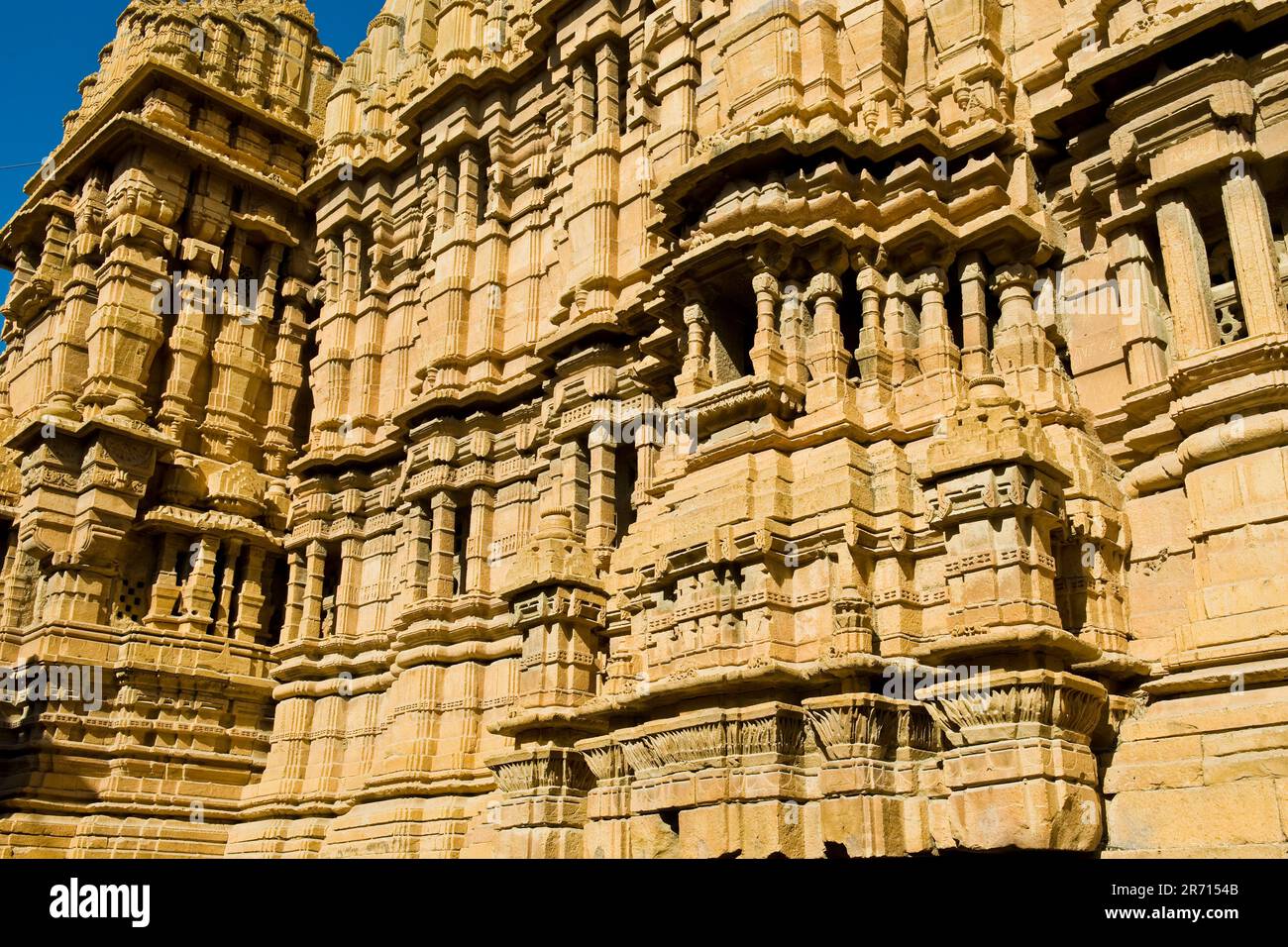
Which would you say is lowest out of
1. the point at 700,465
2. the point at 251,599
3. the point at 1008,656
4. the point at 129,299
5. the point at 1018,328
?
the point at 1008,656

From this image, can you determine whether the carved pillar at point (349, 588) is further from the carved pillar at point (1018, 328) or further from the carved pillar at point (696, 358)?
the carved pillar at point (1018, 328)

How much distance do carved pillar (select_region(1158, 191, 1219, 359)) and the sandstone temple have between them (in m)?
0.07

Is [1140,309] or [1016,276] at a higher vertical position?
[1016,276]

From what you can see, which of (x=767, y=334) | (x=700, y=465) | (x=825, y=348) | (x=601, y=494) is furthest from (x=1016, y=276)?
(x=601, y=494)

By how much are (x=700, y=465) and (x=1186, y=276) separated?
6.26 meters

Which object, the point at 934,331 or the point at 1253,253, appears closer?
the point at 1253,253

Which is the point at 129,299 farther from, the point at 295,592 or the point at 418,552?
the point at 418,552

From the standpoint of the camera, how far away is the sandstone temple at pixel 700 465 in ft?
39.1

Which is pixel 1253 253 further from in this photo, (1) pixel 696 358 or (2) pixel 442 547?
(2) pixel 442 547

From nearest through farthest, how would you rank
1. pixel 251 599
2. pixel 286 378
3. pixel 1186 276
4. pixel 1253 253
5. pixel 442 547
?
pixel 1253 253 < pixel 1186 276 < pixel 442 547 < pixel 251 599 < pixel 286 378

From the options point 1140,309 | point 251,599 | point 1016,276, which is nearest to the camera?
point 1140,309

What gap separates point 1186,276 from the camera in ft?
42.9
